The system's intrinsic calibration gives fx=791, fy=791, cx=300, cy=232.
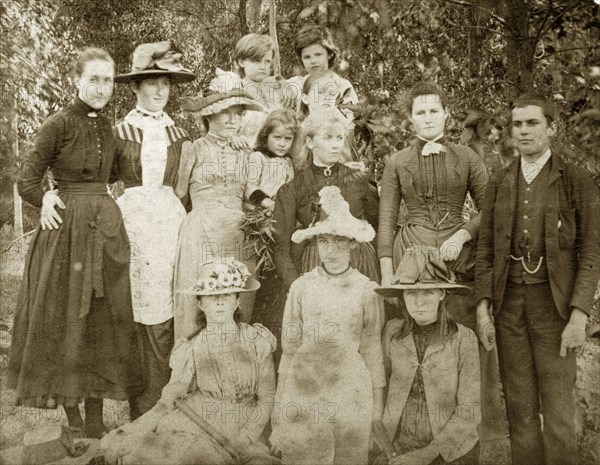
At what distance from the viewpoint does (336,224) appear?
185 inches

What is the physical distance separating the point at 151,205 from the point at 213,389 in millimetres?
1311

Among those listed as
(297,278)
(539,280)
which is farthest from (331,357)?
(539,280)

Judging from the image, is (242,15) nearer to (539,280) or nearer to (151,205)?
(151,205)

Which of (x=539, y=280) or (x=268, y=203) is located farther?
(x=268, y=203)

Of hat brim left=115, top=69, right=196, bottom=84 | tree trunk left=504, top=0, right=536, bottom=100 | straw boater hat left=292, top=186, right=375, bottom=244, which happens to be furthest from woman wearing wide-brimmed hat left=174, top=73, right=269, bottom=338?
tree trunk left=504, top=0, right=536, bottom=100

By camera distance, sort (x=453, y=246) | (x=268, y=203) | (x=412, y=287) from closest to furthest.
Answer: (x=412, y=287) → (x=453, y=246) → (x=268, y=203)

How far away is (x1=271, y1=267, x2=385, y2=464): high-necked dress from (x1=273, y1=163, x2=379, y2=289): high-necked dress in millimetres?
239

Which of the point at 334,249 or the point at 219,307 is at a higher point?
the point at 334,249

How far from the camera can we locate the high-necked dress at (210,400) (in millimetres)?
4594

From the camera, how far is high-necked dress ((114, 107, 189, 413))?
517 centimetres

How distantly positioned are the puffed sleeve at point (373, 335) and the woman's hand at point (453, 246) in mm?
467

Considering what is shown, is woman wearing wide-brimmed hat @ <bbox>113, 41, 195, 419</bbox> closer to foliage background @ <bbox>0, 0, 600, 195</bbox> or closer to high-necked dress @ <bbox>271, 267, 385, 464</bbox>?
foliage background @ <bbox>0, 0, 600, 195</bbox>

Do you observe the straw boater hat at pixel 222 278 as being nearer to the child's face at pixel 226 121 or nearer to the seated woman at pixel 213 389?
the seated woman at pixel 213 389

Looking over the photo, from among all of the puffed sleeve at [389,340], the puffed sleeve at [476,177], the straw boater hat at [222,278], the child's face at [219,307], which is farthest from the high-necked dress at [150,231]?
the puffed sleeve at [476,177]
